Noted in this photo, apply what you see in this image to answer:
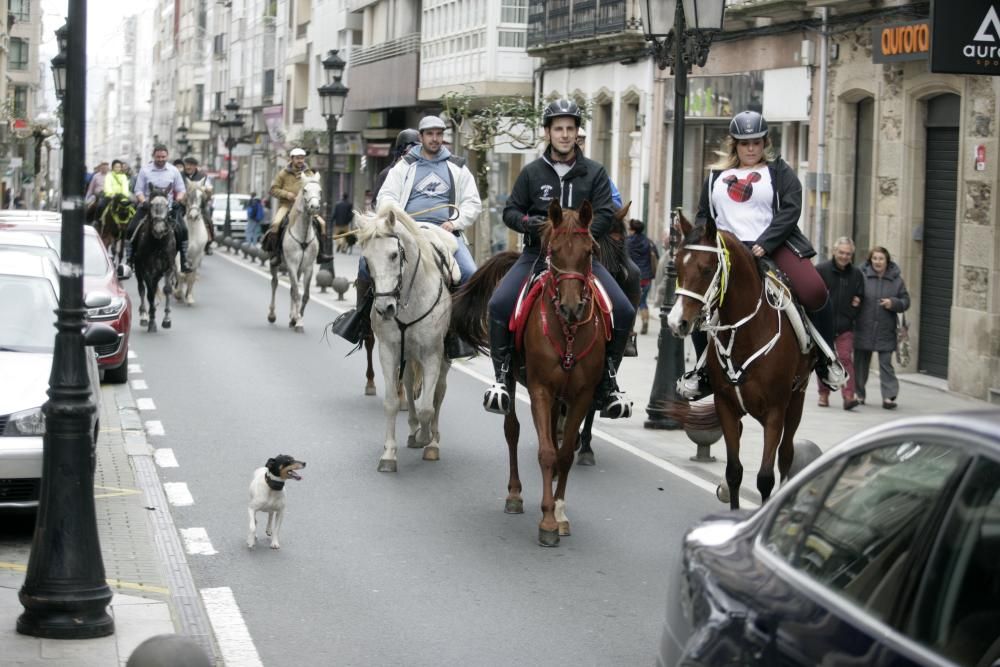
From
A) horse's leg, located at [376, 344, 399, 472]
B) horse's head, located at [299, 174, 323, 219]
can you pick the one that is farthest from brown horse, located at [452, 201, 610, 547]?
horse's head, located at [299, 174, 323, 219]

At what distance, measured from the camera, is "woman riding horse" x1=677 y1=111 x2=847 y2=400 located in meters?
10.1

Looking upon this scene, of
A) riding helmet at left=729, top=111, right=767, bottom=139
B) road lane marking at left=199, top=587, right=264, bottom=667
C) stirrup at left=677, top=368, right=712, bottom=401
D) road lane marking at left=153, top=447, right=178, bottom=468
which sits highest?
riding helmet at left=729, top=111, right=767, bottom=139

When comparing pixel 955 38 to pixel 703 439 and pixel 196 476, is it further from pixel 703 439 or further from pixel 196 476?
pixel 196 476

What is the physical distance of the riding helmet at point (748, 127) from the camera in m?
10.0

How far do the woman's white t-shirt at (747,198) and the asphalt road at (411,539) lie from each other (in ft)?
6.10

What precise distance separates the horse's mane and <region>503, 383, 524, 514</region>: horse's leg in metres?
1.68

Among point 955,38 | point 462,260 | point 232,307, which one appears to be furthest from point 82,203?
point 232,307

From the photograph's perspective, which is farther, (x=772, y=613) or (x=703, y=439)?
(x=703, y=439)

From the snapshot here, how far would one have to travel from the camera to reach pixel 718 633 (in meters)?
4.20

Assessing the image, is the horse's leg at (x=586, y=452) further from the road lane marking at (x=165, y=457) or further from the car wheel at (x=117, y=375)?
the car wheel at (x=117, y=375)

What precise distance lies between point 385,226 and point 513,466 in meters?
2.12

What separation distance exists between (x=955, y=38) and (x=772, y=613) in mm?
11478

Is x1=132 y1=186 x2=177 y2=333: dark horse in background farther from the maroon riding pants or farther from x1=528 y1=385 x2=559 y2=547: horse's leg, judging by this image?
the maroon riding pants

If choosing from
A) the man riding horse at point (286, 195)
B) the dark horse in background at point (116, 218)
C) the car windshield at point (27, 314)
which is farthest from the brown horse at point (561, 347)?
the dark horse in background at point (116, 218)
